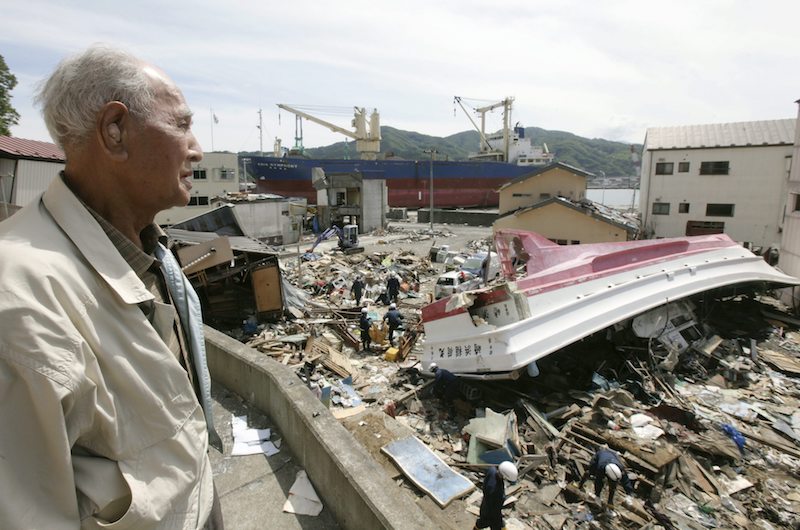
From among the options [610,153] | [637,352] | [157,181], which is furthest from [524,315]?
[610,153]

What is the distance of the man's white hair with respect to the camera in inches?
42.4

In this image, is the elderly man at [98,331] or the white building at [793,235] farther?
the white building at [793,235]

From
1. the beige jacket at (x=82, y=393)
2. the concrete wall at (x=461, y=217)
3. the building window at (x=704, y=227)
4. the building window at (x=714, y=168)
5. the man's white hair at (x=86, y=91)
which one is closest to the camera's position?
the beige jacket at (x=82, y=393)

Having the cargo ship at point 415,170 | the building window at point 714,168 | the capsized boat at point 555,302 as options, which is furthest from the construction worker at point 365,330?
the cargo ship at point 415,170

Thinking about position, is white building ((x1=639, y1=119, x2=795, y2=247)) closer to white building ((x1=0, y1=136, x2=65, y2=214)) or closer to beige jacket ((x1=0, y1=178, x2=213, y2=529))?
white building ((x1=0, y1=136, x2=65, y2=214))

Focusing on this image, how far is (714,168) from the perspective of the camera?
21.6m

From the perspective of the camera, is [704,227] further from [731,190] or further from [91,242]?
[91,242]

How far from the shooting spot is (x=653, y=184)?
76.5 feet

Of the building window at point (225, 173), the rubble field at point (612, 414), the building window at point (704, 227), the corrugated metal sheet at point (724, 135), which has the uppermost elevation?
the corrugated metal sheet at point (724, 135)

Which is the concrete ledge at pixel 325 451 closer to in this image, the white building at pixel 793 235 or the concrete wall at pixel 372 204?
the white building at pixel 793 235

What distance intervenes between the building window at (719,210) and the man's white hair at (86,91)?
27.5 meters

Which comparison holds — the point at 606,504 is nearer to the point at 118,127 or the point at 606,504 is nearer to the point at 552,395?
the point at 552,395

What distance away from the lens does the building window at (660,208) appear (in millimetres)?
23219

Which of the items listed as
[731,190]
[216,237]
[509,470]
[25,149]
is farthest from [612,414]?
[731,190]
